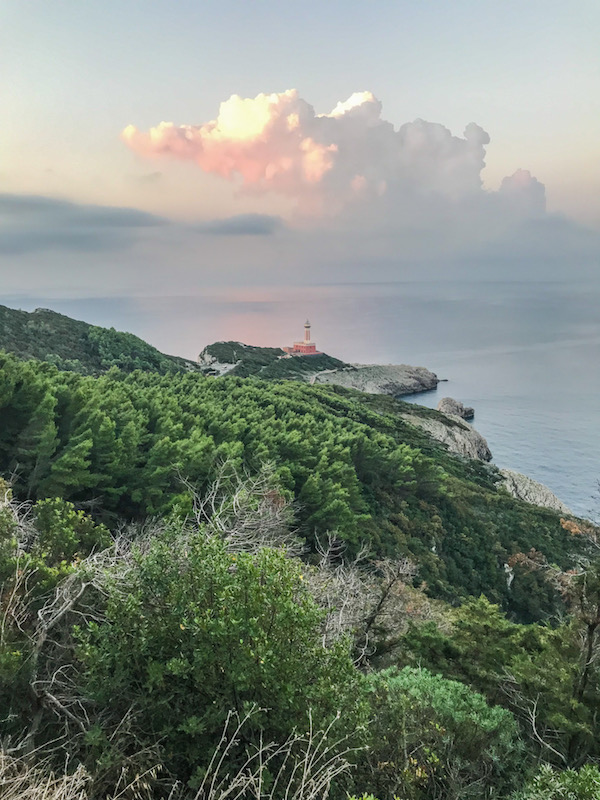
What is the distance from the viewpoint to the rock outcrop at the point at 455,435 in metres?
52.3

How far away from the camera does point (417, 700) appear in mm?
7551

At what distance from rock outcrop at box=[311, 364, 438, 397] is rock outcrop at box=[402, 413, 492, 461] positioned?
83.5 feet

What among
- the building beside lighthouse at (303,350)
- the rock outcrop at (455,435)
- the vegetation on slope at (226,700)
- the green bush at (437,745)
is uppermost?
the building beside lighthouse at (303,350)

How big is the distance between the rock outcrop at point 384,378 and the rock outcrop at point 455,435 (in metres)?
25.5

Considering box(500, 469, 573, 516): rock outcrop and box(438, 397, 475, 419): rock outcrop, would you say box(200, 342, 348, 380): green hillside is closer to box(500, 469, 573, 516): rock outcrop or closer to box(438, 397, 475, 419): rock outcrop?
box(438, 397, 475, 419): rock outcrop

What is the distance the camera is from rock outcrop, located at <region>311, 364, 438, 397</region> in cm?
8275

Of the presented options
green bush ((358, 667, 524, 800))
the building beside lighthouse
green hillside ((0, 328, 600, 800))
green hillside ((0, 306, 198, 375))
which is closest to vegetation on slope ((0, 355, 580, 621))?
green hillside ((0, 328, 600, 800))

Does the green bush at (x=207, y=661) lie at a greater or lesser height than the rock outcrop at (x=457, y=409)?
greater

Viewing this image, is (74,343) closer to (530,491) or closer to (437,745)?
(530,491)

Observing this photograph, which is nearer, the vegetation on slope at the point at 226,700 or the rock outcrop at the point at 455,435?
the vegetation on slope at the point at 226,700

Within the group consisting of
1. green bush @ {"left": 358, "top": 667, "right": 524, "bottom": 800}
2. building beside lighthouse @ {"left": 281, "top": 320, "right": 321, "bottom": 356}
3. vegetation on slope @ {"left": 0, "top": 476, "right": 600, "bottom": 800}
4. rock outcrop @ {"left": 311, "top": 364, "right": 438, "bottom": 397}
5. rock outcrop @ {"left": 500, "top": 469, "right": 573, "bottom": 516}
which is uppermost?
building beside lighthouse @ {"left": 281, "top": 320, "right": 321, "bottom": 356}

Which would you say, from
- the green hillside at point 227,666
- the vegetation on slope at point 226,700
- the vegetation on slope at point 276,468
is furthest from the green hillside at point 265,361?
the vegetation on slope at point 226,700

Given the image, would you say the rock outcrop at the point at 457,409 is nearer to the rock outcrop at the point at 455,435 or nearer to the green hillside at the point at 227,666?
the rock outcrop at the point at 455,435

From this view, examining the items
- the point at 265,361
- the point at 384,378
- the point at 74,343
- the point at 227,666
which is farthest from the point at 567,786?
the point at 384,378
